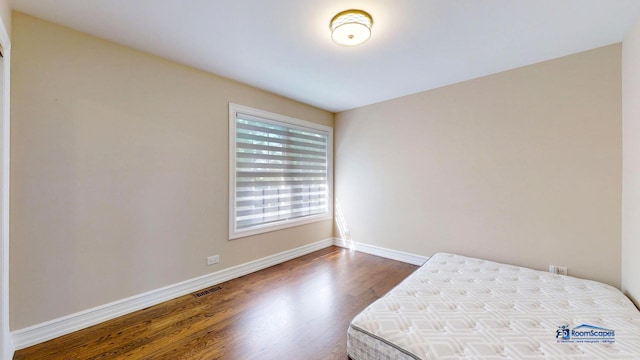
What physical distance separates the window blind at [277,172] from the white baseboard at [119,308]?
1.86 feet

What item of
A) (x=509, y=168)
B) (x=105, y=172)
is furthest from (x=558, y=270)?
(x=105, y=172)

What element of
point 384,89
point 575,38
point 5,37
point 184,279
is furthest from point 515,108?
point 5,37

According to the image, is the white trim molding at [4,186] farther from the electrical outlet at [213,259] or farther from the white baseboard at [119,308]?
the electrical outlet at [213,259]

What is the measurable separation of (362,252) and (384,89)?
256 cm

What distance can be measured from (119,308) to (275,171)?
2232 mm

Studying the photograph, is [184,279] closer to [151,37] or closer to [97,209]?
Result: [97,209]

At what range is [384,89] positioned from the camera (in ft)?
10.9

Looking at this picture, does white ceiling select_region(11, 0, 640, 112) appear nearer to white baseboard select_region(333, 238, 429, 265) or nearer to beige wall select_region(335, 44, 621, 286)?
beige wall select_region(335, 44, 621, 286)

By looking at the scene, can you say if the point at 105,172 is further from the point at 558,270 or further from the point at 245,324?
the point at 558,270

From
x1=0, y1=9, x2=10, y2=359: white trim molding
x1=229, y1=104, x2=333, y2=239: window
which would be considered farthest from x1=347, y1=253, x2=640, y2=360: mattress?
x1=0, y1=9, x2=10, y2=359: white trim molding

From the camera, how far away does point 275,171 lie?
11.8 ft

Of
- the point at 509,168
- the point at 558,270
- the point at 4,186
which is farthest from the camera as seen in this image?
the point at 509,168

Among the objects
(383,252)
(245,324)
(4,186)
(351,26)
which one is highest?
(351,26)

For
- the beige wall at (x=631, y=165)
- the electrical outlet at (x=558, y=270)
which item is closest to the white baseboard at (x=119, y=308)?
the electrical outlet at (x=558, y=270)
